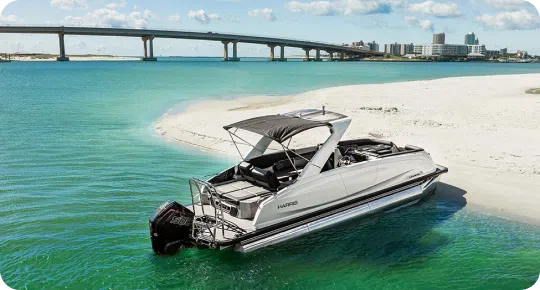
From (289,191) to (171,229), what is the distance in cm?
252

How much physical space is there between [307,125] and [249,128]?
4.43 ft

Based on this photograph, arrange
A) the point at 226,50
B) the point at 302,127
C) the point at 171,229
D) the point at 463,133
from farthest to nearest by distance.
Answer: the point at 226,50 < the point at 463,133 < the point at 302,127 < the point at 171,229

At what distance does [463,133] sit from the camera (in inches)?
738

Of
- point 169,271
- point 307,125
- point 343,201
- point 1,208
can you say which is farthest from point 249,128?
point 1,208

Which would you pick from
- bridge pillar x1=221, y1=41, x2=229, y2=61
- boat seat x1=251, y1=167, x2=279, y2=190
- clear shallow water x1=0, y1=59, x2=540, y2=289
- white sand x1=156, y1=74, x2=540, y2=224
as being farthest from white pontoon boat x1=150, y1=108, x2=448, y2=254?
bridge pillar x1=221, y1=41, x2=229, y2=61

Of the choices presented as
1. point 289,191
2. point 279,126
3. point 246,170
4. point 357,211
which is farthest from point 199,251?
point 357,211

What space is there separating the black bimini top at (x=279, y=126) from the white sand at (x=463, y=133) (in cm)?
526

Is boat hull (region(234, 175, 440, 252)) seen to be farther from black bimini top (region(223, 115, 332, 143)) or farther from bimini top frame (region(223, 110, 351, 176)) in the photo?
black bimini top (region(223, 115, 332, 143))

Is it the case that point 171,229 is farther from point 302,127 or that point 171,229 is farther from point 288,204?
point 302,127

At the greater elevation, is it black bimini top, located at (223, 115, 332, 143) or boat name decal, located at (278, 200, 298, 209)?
black bimini top, located at (223, 115, 332, 143)

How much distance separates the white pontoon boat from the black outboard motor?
0.06ft

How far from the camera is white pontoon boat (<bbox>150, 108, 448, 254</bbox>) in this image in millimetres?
8906

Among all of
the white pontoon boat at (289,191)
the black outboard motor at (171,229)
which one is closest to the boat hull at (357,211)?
the white pontoon boat at (289,191)

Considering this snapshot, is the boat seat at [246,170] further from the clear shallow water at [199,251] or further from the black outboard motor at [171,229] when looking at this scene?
the black outboard motor at [171,229]
